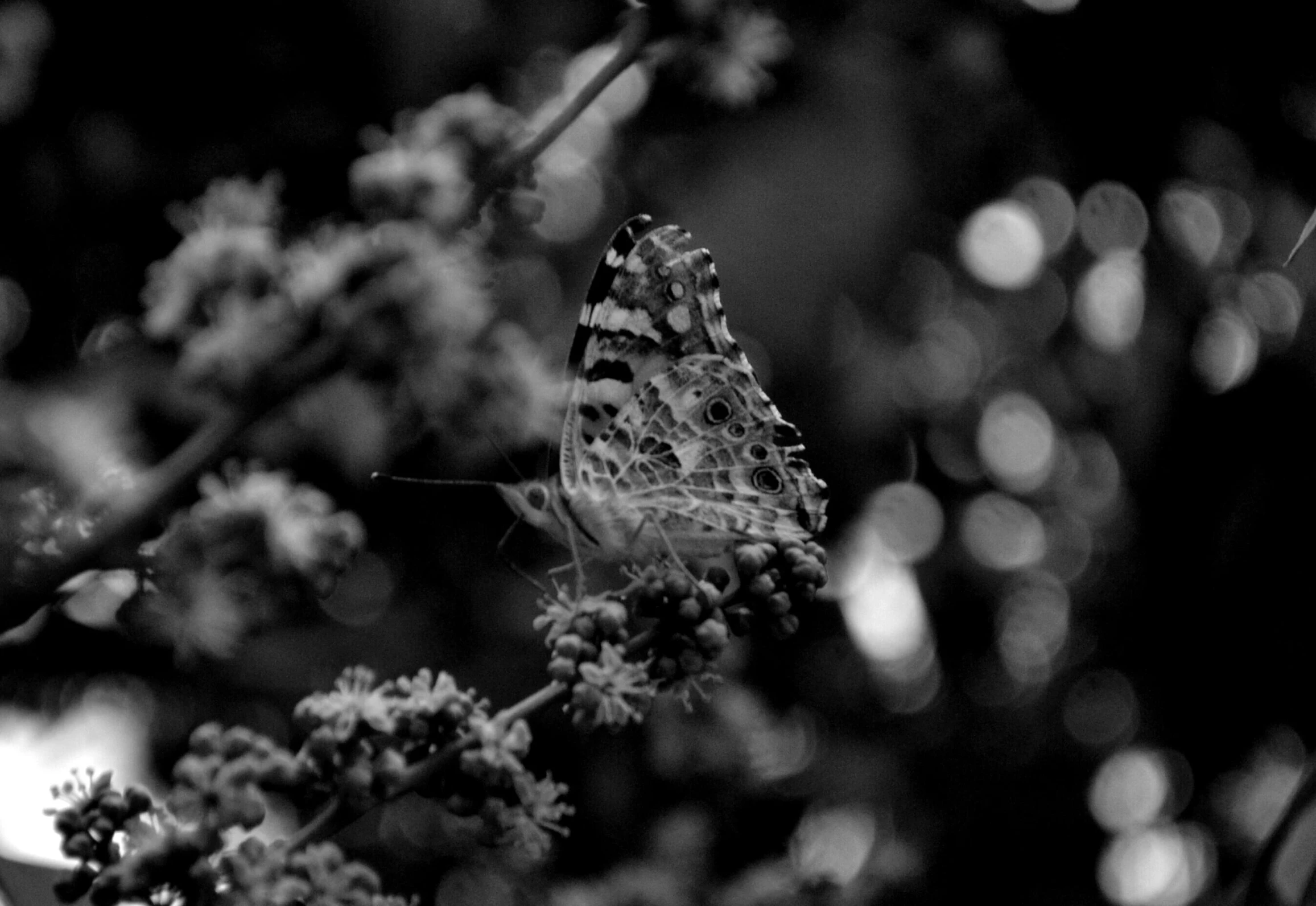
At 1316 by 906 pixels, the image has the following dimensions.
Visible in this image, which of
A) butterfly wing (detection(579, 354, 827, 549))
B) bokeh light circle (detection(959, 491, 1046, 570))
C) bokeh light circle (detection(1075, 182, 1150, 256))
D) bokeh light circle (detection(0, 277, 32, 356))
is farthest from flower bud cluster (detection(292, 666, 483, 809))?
bokeh light circle (detection(959, 491, 1046, 570))

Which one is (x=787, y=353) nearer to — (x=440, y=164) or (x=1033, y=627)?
(x=440, y=164)

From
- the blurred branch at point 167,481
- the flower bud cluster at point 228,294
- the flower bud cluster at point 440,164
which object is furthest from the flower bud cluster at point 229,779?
the flower bud cluster at point 440,164

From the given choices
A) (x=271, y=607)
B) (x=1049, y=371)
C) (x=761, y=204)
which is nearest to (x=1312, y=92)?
(x=1049, y=371)

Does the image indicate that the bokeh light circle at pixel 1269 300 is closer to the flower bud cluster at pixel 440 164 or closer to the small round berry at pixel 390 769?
the flower bud cluster at pixel 440 164

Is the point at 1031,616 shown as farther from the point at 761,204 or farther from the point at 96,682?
the point at 96,682

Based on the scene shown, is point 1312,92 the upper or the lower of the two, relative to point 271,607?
upper

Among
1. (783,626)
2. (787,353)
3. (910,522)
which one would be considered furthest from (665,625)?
(910,522)

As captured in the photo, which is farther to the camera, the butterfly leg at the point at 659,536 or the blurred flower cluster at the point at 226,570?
the butterfly leg at the point at 659,536
